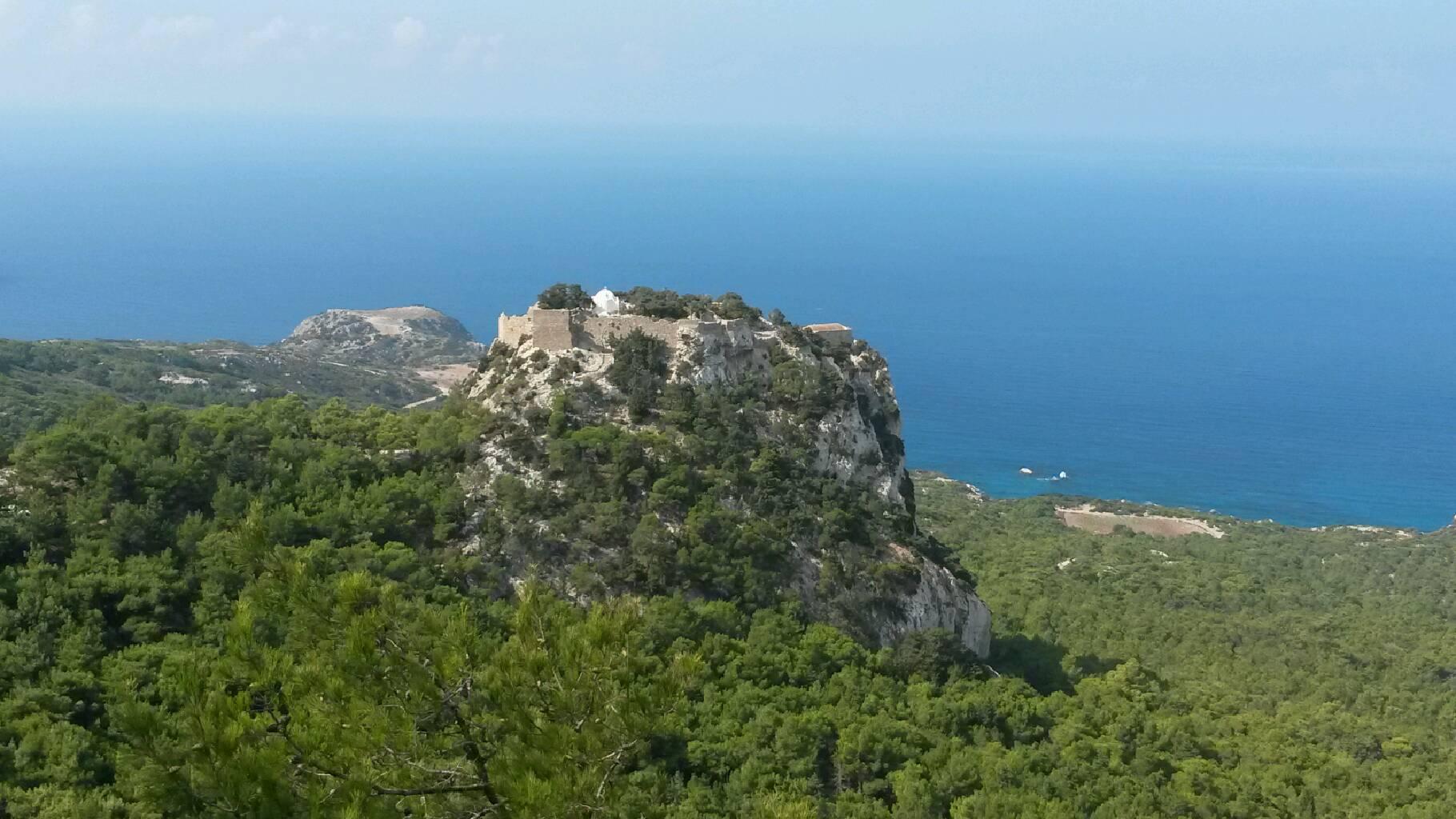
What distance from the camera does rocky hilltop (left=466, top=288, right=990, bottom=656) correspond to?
69.0 feet

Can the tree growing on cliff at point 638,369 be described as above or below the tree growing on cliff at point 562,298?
below

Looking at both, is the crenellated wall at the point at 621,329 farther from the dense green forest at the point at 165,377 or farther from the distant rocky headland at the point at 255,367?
the dense green forest at the point at 165,377

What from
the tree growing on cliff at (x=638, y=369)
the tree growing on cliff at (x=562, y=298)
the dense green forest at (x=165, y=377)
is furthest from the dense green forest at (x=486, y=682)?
the dense green forest at (x=165, y=377)

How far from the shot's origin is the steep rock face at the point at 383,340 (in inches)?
3374

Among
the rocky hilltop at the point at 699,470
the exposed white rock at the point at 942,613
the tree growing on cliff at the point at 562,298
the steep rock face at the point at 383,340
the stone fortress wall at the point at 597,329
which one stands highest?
the tree growing on cliff at the point at 562,298

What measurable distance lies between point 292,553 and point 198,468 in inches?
506

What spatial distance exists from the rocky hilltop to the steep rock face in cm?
6029

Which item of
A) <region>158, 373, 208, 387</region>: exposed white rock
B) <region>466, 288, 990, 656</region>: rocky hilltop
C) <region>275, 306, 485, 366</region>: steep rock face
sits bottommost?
<region>275, 306, 485, 366</region>: steep rock face

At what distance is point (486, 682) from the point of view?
7906 mm

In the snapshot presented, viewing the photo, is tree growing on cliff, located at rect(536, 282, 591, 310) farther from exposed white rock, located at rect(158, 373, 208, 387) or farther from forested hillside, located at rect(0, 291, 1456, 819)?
exposed white rock, located at rect(158, 373, 208, 387)

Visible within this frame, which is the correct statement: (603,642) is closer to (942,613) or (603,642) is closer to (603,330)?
(942,613)

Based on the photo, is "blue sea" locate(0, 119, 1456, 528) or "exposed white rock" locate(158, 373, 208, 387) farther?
"blue sea" locate(0, 119, 1456, 528)

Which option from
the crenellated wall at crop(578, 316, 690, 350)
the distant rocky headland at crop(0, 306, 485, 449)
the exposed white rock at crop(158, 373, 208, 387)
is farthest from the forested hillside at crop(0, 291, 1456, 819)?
the exposed white rock at crop(158, 373, 208, 387)

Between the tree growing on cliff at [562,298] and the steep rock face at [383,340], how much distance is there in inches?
2259
